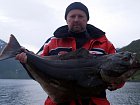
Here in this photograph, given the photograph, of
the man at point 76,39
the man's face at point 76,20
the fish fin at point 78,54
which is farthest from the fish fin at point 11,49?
the man's face at point 76,20

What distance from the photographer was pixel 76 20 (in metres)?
8.18

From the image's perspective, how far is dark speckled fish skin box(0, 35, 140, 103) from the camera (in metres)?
7.08

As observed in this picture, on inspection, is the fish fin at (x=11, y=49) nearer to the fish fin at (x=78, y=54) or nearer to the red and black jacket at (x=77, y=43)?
the red and black jacket at (x=77, y=43)

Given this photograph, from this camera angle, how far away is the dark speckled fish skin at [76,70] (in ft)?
23.2

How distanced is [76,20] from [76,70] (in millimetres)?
1453

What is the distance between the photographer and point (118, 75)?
709cm

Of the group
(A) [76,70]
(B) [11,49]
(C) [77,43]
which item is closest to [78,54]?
(A) [76,70]

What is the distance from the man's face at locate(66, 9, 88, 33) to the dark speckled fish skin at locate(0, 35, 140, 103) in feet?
2.86

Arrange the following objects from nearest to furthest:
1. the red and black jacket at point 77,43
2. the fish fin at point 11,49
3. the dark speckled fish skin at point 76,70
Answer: the dark speckled fish skin at point 76,70 < the fish fin at point 11,49 < the red and black jacket at point 77,43

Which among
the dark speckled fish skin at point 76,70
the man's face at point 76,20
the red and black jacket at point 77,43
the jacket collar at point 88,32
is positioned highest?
the man's face at point 76,20

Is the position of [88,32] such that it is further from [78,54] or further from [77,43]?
[78,54]

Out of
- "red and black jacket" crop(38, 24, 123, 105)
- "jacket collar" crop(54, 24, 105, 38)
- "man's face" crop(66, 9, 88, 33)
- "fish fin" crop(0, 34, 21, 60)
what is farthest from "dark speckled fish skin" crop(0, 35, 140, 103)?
"man's face" crop(66, 9, 88, 33)

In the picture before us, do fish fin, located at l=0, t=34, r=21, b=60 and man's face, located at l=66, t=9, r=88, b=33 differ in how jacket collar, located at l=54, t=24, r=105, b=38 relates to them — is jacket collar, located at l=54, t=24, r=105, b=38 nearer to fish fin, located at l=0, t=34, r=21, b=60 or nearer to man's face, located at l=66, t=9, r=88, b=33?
man's face, located at l=66, t=9, r=88, b=33

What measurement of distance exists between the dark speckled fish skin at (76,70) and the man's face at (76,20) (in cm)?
87
